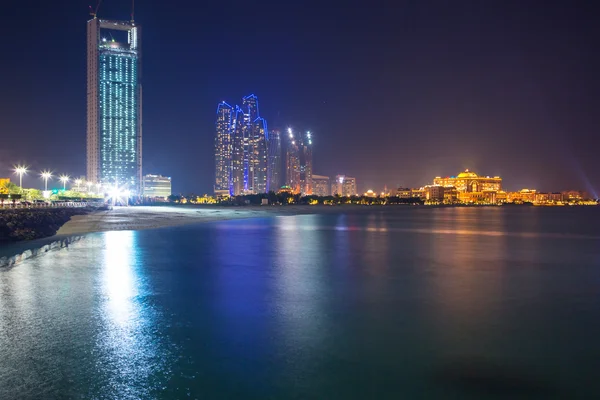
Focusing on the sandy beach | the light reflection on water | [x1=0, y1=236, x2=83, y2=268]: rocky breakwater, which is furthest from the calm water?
the sandy beach

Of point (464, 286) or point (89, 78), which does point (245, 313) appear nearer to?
point (464, 286)

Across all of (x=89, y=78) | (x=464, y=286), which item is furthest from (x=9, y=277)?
(x=89, y=78)

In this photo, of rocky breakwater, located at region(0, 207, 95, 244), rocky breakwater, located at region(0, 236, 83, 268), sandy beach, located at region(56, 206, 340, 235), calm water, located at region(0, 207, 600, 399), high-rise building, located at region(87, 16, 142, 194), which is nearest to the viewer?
calm water, located at region(0, 207, 600, 399)

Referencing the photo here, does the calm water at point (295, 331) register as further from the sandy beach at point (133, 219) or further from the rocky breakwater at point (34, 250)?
the sandy beach at point (133, 219)

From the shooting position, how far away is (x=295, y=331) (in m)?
8.16

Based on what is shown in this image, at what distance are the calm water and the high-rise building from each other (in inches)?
5472

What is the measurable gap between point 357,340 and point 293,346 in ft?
3.76

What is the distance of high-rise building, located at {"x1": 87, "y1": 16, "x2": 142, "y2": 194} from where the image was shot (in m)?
143

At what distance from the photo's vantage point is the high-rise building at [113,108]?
143 metres

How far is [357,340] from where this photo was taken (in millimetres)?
7648

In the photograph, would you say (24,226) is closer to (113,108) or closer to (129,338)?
(129,338)

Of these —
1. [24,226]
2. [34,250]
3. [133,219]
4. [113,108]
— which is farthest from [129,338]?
[113,108]

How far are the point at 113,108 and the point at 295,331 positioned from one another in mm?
152316

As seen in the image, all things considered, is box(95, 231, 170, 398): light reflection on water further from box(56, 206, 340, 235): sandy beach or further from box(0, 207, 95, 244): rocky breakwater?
box(56, 206, 340, 235): sandy beach
